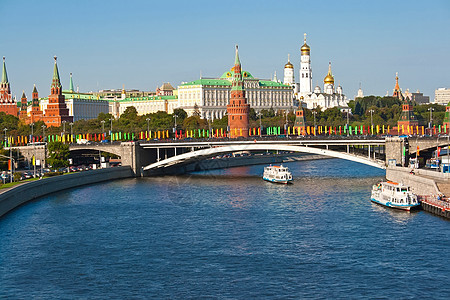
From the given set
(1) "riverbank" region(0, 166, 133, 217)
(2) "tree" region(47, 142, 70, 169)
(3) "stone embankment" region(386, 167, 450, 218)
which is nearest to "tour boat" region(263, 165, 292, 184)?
(3) "stone embankment" region(386, 167, 450, 218)

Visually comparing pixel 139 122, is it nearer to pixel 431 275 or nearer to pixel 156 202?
pixel 156 202

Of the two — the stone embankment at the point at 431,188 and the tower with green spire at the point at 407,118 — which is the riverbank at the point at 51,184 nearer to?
the stone embankment at the point at 431,188

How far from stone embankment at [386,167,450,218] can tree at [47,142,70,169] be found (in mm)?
39811

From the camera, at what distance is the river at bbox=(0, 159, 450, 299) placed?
36406 mm

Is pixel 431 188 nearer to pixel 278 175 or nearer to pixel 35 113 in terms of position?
pixel 278 175

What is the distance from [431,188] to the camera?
57.9 m

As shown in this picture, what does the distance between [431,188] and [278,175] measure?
22387mm

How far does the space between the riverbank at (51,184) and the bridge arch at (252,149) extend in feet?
16.0

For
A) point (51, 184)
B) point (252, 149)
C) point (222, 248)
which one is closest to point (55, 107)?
point (252, 149)

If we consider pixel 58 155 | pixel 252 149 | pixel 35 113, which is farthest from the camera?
pixel 35 113

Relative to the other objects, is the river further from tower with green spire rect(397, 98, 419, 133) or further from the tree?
tower with green spire rect(397, 98, 419, 133)

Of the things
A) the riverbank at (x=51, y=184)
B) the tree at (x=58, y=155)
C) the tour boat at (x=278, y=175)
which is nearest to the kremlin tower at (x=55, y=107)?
the tree at (x=58, y=155)

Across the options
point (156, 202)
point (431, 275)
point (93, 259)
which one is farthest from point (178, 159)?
point (431, 275)

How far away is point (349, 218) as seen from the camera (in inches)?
2109
